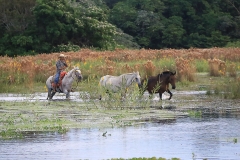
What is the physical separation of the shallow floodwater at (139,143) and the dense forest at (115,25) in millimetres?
32421

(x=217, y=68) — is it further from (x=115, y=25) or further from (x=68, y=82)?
(x=115, y=25)

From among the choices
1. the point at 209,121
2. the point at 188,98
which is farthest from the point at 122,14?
the point at 209,121

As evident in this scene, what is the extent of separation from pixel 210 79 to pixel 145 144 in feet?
53.8

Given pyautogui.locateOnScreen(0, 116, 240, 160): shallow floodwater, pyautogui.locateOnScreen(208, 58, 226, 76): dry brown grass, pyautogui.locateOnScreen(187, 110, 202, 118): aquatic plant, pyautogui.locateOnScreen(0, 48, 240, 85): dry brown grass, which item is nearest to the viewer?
pyautogui.locateOnScreen(0, 116, 240, 160): shallow floodwater

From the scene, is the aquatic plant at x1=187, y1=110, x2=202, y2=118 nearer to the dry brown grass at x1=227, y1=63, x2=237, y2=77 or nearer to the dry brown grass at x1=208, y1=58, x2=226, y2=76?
the dry brown grass at x1=227, y1=63, x2=237, y2=77

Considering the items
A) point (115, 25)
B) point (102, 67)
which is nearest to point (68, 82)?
point (102, 67)

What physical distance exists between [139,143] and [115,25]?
53299 mm

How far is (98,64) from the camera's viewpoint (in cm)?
3148

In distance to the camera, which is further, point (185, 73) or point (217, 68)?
point (217, 68)

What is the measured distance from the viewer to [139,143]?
13.4 m

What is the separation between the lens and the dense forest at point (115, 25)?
50.1 m

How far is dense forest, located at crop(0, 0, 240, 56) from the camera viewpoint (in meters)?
50.1

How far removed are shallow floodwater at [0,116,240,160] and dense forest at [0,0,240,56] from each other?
1276 inches

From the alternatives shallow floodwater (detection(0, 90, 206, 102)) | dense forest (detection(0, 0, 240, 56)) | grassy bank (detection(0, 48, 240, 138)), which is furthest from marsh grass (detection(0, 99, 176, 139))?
dense forest (detection(0, 0, 240, 56))
